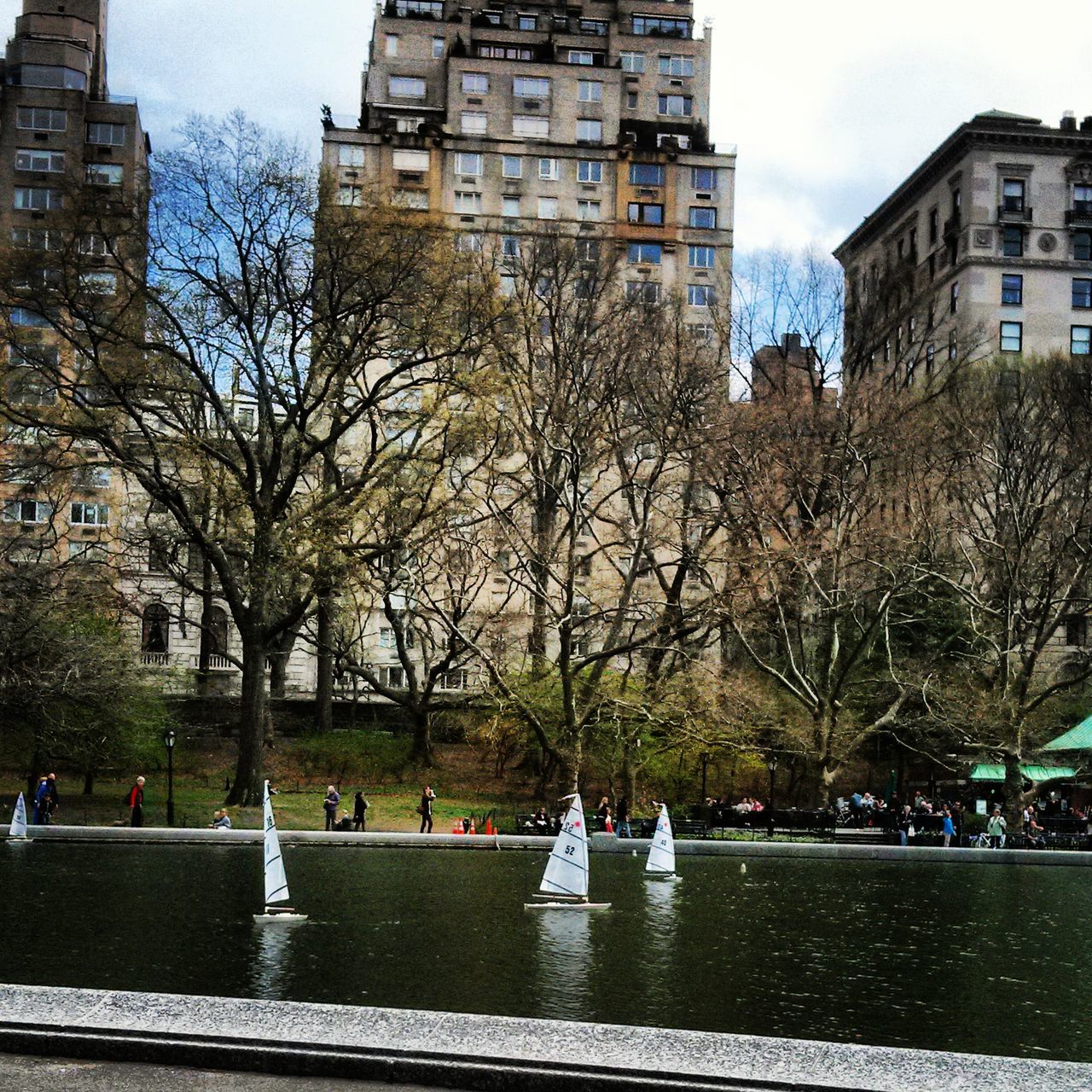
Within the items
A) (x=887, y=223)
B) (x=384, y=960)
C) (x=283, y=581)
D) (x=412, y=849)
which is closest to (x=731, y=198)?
(x=887, y=223)

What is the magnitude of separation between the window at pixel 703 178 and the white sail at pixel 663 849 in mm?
63752

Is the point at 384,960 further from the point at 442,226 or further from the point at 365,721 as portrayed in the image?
the point at 365,721

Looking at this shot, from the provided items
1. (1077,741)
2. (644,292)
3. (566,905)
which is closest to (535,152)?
(644,292)

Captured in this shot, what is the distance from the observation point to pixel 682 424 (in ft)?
170

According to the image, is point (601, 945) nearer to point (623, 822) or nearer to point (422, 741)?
point (623, 822)

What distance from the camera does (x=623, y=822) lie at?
4403 centimetres

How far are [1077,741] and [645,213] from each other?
167ft

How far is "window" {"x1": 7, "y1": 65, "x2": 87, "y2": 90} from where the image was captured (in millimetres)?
81938

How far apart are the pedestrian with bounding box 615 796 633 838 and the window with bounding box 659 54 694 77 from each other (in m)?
62.3

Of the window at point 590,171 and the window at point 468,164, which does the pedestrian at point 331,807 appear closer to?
the window at point 468,164

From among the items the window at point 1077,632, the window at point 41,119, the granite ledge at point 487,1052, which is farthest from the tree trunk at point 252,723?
the window at point 41,119

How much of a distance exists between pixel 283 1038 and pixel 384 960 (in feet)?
23.5

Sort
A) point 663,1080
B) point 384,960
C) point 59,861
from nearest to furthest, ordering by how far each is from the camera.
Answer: point 663,1080 → point 384,960 → point 59,861

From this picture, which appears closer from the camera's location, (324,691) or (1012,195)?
(324,691)
